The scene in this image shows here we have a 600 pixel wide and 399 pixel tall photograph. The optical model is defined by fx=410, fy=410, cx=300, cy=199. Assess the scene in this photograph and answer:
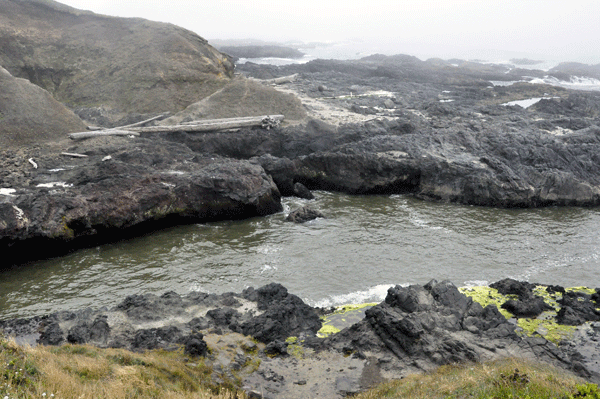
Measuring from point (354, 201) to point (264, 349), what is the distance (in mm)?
16133

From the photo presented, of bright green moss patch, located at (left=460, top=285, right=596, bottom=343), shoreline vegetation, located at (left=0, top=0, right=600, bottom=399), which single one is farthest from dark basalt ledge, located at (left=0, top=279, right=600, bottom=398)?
bright green moss patch, located at (left=460, top=285, right=596, bottom=343)

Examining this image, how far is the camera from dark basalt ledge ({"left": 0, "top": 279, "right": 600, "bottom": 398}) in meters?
10.9

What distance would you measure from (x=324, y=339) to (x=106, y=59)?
37.0m

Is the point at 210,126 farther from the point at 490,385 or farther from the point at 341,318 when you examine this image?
the point at 490,385

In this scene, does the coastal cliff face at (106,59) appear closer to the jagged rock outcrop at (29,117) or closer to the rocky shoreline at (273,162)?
the rocky shoreline at (273,162)

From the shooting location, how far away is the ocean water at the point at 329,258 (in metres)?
16.4

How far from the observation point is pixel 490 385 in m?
8.11

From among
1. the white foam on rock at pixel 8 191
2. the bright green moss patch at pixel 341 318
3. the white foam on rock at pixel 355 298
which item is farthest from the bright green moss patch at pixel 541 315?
the white foam on rock at pixel 8 191

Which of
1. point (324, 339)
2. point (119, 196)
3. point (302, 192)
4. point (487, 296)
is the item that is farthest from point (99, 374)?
point (302, 192)

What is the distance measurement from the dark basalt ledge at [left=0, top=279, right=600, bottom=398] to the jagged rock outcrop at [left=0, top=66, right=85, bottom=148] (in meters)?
15.8

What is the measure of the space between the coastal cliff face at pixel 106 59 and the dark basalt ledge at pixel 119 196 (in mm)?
10643

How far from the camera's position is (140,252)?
19.5m

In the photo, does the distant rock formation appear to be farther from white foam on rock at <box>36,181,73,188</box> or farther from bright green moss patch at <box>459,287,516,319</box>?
bright green moss patch at <box>459,287,516,319</box>

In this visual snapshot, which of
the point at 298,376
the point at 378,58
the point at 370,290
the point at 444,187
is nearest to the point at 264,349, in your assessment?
the point at 298,376
